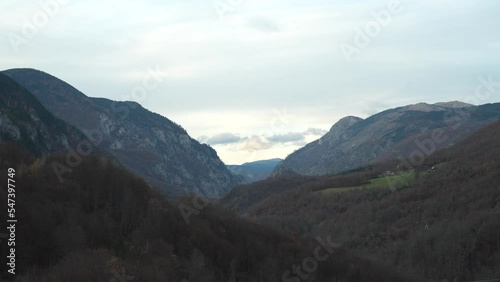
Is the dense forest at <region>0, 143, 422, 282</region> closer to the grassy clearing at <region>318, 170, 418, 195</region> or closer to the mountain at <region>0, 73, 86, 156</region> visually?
the mountain at <region>0, 73, 86, 156</region>

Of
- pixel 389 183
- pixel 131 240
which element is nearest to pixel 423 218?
pixel 389 183

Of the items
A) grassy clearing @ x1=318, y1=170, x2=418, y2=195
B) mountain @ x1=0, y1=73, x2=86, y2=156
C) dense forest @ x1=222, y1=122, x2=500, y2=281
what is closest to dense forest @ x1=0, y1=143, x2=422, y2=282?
A: dense forest @ x1=222, y1=122, x2=500, y2=281

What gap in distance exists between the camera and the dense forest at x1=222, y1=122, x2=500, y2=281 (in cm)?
11425

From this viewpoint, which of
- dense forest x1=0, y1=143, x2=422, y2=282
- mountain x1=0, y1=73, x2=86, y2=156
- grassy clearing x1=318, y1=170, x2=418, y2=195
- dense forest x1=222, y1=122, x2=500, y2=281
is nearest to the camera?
dense forest x1=0, y1=143, x2=422, y2=282

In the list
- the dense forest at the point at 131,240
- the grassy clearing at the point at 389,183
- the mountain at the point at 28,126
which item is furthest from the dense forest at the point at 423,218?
the mountain at the point at 28,126

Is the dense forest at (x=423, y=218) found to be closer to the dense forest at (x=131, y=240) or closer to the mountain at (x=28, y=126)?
the dense forest at (x=131, y=240)

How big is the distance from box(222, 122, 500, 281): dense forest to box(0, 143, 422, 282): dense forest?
22617 mm

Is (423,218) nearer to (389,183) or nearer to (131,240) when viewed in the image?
(389,183)

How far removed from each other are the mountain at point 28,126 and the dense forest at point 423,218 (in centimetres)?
6700

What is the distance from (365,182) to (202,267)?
16130 centimetres

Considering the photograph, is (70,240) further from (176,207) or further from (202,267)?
(176,207)

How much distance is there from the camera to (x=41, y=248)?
1292 inches

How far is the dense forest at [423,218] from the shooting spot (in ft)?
375

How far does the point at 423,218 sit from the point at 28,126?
12149cm
